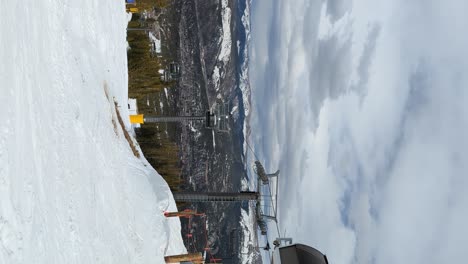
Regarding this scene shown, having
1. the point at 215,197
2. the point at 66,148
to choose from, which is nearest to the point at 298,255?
the point at 66,148

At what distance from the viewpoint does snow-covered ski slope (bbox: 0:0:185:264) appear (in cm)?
830

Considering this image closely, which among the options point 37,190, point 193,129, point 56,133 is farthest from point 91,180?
point 193,129

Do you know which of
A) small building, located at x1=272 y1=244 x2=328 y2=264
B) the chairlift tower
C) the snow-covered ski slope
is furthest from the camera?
the chairlift tower

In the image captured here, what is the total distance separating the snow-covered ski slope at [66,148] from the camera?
830cm

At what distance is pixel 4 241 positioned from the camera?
24.3ft

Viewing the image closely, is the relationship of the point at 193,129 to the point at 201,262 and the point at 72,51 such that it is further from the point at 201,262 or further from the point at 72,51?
the point at 72,51

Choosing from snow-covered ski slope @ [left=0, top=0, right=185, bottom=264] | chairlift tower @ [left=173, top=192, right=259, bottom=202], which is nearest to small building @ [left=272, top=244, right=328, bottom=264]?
snow-covered ski slope @ [left=0, top=0, right=185, bottom=264]

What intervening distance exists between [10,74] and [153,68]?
5319cm

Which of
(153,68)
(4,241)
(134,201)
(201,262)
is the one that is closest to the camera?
(4,241)

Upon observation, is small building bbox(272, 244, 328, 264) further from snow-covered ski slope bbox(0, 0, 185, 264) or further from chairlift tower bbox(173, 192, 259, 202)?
chairlift tower bbox(173, 192, 259, 202)

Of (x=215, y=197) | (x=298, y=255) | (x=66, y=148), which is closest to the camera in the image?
(x=66, y=148)

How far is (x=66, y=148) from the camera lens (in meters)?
11.7

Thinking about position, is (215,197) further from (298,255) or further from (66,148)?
(66,148)

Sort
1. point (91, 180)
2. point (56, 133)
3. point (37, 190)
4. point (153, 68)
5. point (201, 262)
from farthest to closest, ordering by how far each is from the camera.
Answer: point (153, 68)
point (201, 262)
point (91, 180)
point (56, 133)
point (37, 190)
